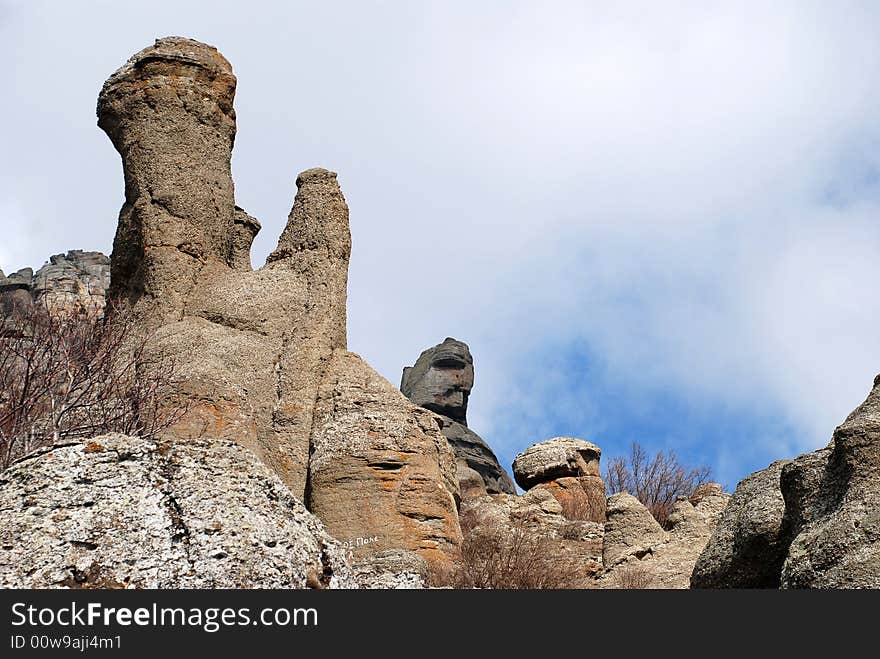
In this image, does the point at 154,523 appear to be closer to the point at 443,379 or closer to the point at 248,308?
the point at 248,308

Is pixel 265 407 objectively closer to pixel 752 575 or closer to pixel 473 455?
pixel 752 575

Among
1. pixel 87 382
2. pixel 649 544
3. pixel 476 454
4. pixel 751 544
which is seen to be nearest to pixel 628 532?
pixel 649 544

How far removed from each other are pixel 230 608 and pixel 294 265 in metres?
16.4

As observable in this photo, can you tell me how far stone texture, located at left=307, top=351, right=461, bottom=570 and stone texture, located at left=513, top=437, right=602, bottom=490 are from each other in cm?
1045

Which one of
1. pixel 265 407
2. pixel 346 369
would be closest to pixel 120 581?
pixel 265 407

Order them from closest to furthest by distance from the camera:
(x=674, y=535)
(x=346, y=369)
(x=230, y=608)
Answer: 1. (x=230, y=608)
2. (x=346, y=369)
3. (x=674, y=535)

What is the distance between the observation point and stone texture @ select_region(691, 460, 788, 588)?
24.6 ft

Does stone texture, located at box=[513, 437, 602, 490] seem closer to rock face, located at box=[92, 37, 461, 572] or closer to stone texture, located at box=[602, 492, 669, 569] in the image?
stone texture, located at box=[602, 492, 669, 569]

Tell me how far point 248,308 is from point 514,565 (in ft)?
21.1

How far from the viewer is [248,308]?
62.7ft

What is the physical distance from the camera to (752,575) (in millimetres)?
7590

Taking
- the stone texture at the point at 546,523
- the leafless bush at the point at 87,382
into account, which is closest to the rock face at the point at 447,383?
the stone texture at the point at 546,523

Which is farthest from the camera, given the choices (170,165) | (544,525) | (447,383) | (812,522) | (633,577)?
(447,383)

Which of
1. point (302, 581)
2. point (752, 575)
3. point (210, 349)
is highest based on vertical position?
point (210, 349)
